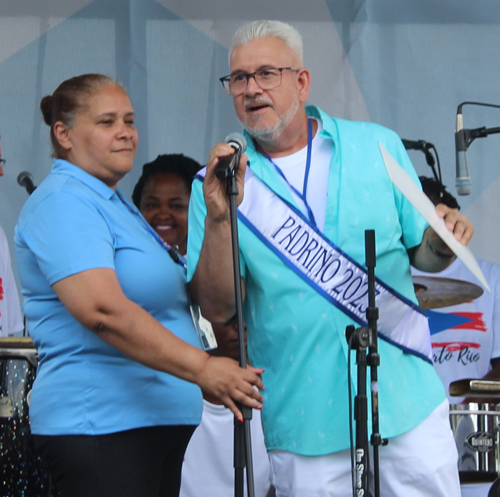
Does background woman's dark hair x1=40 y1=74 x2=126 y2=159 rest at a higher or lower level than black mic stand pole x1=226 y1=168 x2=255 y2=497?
higher

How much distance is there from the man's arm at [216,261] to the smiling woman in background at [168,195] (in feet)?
5.08

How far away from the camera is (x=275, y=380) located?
2.17 metres

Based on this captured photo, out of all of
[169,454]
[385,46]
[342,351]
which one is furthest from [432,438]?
[385,46]

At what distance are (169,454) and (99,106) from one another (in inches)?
38.4

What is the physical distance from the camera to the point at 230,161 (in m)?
1.81

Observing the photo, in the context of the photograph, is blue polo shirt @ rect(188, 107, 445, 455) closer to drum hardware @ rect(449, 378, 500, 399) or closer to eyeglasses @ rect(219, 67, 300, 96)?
eyeglasses @ rect(219, 67, 300, 96)

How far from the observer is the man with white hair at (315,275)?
2.08m

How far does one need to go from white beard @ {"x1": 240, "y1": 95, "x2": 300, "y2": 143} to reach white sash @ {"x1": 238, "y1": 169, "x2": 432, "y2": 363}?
6.4 inches

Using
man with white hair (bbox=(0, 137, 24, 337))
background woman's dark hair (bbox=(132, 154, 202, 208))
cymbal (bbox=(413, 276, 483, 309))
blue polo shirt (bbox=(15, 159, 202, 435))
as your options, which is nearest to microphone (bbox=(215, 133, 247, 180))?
blue polo shirt (bbox=(15, 159, 202, 435))

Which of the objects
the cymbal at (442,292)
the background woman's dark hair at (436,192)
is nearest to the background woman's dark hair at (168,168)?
the background woman's dark hair at (436,192)

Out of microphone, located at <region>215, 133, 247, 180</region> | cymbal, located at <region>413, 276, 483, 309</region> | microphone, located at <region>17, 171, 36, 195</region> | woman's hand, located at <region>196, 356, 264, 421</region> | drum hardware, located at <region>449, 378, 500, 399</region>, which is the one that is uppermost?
microphone, located at <region>17, 171, 36, 195</region>

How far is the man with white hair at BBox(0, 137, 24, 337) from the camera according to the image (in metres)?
3.57

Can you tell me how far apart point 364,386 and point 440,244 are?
0.45m

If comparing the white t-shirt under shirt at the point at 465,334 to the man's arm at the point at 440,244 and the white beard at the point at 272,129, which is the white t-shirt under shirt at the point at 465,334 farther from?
the white beard at the point at 272,129
